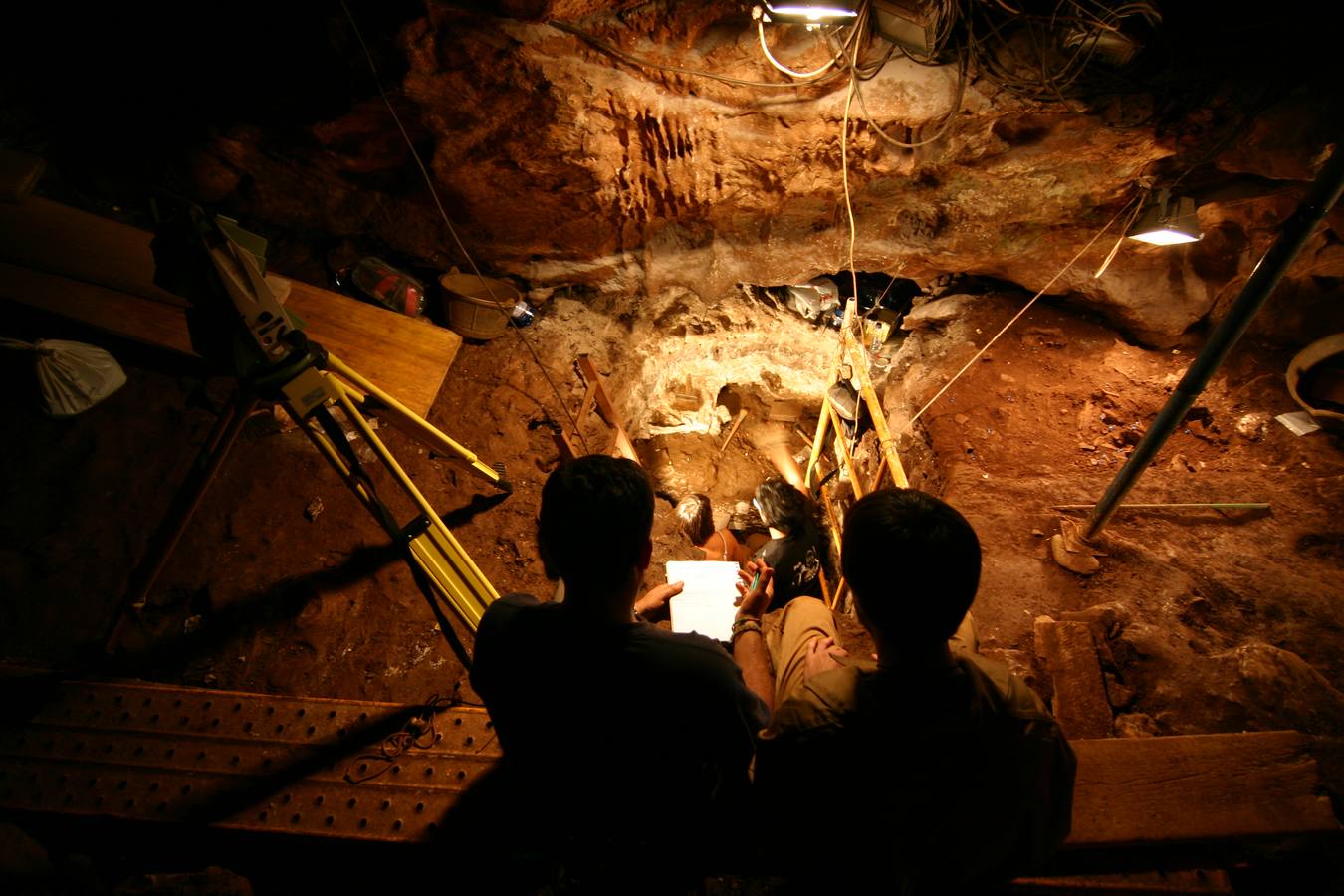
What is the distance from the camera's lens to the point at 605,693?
1.45m

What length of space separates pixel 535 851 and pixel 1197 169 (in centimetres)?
649

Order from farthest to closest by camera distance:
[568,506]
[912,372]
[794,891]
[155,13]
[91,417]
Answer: [912,372], [155,13], [91,417], [794,891], [568,506]

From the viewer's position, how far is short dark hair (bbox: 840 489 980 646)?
1.37 meters

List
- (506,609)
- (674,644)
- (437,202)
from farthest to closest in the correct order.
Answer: (437,202) < (506,609) < (674,644)

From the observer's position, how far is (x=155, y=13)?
12.6 ft

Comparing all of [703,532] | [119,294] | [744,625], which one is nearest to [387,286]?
[119,294]

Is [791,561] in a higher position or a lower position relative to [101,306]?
lower

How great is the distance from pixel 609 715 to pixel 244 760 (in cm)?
177

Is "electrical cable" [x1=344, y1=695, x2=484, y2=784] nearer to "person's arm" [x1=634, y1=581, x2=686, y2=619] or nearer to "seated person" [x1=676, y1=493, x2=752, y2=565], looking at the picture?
"person's arm" [x1=634, y1=581, x2=686, y2=619]

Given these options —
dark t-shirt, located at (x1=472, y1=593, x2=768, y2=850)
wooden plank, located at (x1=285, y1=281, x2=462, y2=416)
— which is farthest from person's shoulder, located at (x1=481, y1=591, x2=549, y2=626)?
wooden plank, located at (x1=285, y1=281, x2=462, y2=416)

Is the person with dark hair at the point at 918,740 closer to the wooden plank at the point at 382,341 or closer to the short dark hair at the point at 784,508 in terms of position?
the short dark hair at the point at 784,508

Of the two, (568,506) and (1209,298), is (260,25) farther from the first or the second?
(1209,298)

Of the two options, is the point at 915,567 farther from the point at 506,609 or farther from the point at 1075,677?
the point at 1075,677

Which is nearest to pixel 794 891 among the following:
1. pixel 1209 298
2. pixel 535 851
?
pixel 535 851
